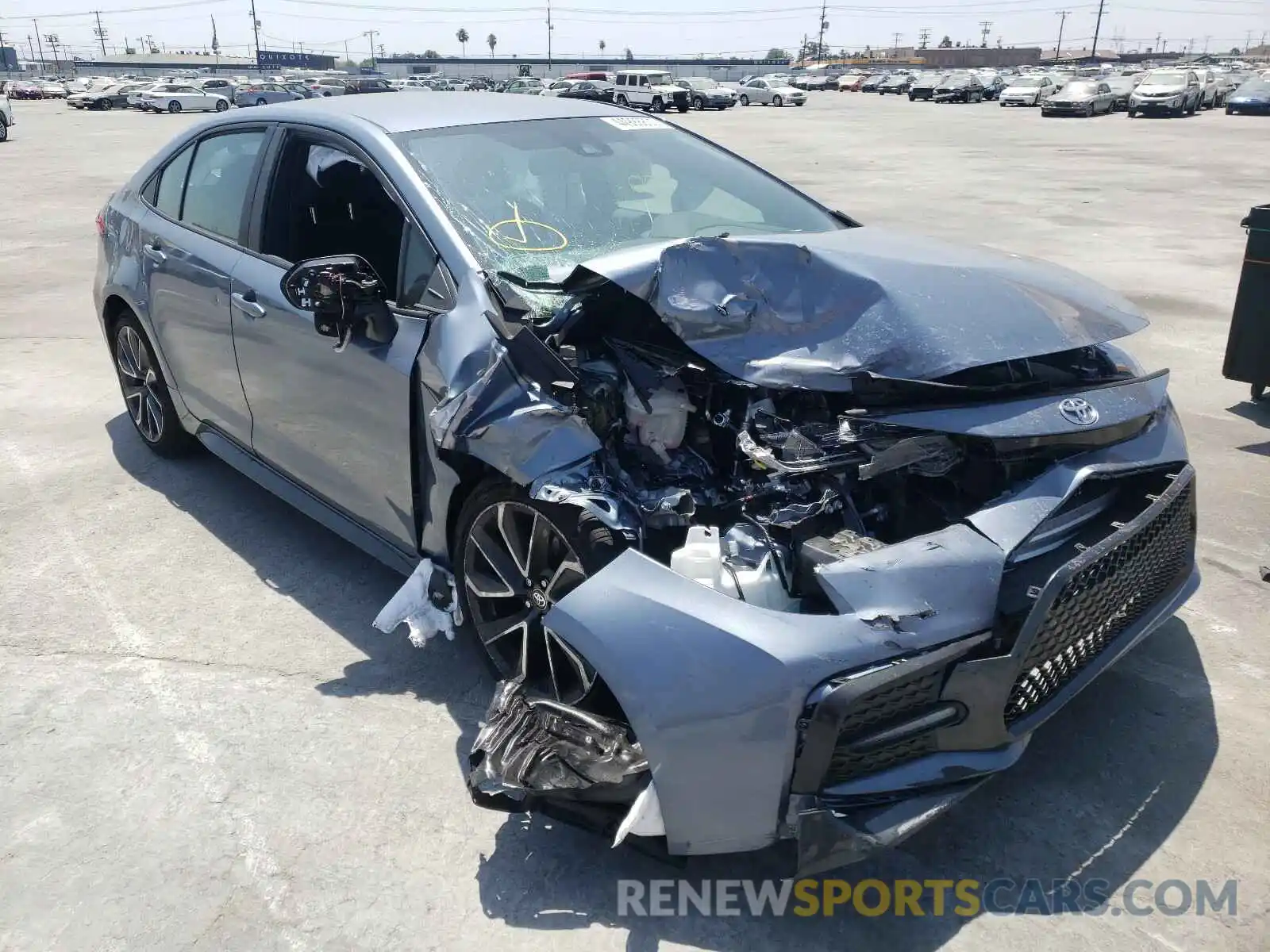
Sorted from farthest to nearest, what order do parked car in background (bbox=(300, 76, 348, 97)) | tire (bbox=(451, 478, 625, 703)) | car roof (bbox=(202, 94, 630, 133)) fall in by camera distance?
parked car in background (bbox=(300, 76, 348, 97))
car roof (bbox=(202, 94, 630, 133))
tire (bbox=(451, 478, 625, 703))

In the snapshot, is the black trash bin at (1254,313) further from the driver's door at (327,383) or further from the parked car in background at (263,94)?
the parked car in background at (263,94)

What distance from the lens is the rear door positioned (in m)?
4.06

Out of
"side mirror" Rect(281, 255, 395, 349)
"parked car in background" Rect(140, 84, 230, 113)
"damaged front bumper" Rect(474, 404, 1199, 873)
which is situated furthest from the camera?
"parked car in background" Rect(140, 84, 230, 113)

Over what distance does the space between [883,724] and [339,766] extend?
1663mm

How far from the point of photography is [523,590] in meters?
2.96

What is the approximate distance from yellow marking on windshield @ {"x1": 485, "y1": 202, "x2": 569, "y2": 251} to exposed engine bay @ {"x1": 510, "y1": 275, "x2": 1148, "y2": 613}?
413 millimetres

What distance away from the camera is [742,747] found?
2.17 m

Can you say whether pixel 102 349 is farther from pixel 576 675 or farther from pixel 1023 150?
pixel 1023 150

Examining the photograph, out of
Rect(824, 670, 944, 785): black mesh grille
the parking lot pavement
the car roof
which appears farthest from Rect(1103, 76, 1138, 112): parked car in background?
Rect(824, 670, 944, 785): black mesh grille

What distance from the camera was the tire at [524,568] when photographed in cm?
265

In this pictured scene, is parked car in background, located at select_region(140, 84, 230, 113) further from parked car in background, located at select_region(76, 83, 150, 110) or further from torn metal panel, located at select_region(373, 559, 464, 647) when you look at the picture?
torn metal panel, located at select_region(373, 559, 464, 647)

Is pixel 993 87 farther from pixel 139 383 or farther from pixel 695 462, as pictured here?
pixel 695 462

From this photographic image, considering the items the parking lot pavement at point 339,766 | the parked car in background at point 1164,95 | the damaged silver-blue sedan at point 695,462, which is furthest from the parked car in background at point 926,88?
the damaged silver-blue sedan at point 695,462

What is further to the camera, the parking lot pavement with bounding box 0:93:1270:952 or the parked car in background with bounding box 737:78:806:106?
the parked car in background with bounding box 737:78:806:106
